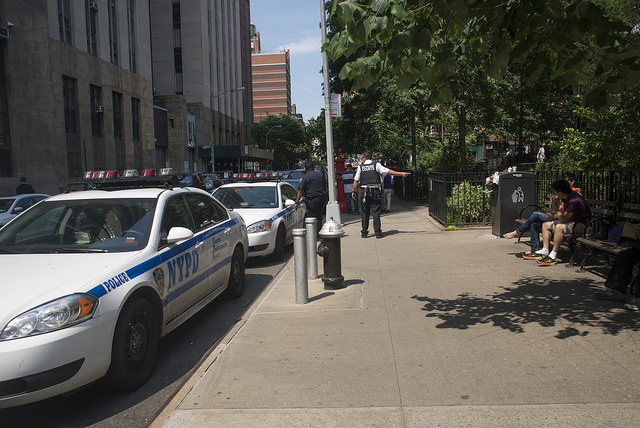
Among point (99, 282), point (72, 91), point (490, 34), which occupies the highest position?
point (72, 91)

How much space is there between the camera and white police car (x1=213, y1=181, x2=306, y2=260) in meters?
9.62

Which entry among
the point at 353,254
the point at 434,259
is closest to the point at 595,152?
the point at 434,259

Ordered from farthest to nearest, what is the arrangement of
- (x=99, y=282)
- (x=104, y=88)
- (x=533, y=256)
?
(x=104, y=88) → (x=533, y=256) → (x=99, y=282)

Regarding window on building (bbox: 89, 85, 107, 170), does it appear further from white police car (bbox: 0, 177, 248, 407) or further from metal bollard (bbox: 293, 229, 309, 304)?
metal bollard (bbox: 293, 229, 309, 304)

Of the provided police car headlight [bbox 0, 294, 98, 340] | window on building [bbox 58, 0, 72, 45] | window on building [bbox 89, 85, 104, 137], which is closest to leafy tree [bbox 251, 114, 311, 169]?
window on building [bbox 89, 85, 104, 137]

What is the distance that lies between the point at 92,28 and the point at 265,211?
33.2 m

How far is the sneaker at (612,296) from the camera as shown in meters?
5.88

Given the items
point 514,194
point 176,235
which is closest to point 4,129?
point 514,194

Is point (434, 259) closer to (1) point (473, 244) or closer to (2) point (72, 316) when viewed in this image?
(1) point (473, 244)

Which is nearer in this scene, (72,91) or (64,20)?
(64,20)

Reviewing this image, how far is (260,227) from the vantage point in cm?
962

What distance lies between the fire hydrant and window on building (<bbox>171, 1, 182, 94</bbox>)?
62.0 meters

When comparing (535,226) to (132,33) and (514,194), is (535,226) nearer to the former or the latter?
(514,194)

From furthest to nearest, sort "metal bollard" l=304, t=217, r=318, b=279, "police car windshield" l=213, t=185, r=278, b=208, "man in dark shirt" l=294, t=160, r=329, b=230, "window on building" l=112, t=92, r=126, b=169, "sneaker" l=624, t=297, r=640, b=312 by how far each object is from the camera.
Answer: "window on building" l=112, t=92, r=126, b=169
"police car windshield" l=213, t=185, r=278, b=208
"man in dark shirt" l=294, t=160, r=329, b=230
"metal bollard" l=304, t=217, r=318, b=279
"sneaker" l=624, t=297, r=640, b=312
